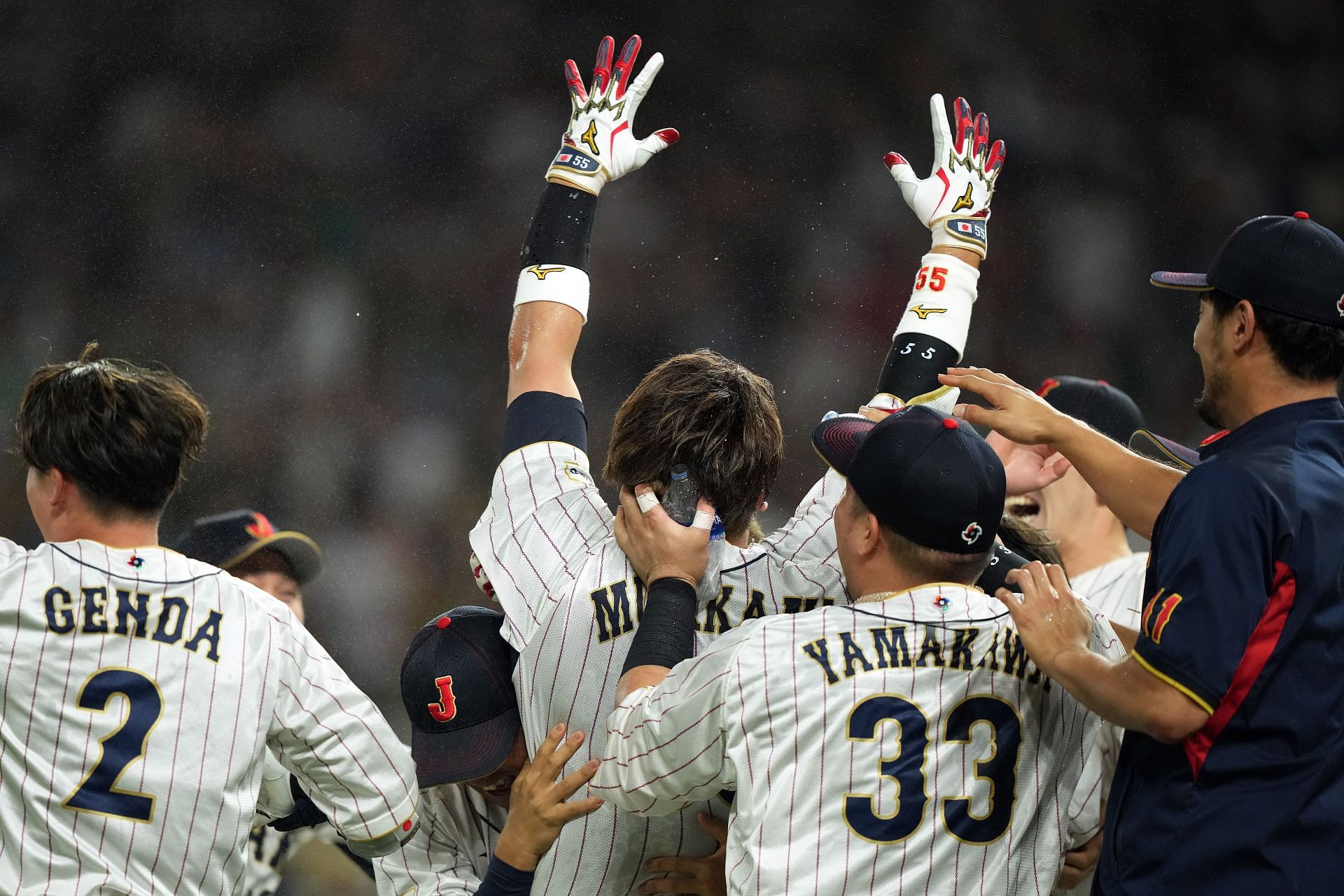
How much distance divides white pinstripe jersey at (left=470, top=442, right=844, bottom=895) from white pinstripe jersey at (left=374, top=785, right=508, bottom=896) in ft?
0.89

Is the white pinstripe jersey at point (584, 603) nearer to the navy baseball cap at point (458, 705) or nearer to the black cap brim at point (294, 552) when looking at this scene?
the navy baseball cap at point (458, 705)

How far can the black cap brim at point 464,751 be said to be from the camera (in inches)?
63.6

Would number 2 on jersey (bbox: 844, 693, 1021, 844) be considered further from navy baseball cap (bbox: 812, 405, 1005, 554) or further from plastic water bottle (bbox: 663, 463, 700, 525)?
plastic water bottle (bbox: 663, 463, 700, 525)

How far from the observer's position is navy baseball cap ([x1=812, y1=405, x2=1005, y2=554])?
135 centimetres

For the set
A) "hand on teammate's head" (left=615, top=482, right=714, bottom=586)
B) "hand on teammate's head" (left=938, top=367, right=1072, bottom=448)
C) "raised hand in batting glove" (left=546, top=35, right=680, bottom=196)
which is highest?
"raised hand in batting glove" (left=546, top=35, right=680, bottom=196)

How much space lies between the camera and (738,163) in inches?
159

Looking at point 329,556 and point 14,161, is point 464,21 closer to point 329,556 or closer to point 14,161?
point 14,161

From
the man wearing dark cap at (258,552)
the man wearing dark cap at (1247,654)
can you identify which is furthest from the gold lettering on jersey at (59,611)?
the man wearing dark cap at (258,552)

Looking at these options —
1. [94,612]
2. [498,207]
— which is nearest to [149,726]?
[94,612]

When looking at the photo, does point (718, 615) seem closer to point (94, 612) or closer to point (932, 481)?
point (932, 481)

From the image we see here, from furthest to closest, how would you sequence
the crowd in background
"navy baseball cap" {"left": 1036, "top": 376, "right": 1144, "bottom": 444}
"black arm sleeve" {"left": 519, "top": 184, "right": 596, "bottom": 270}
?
1. the crowd in background
2. "navy baseball cap" {"left": 1036, "top": 376, "right": 1144, "bottom": 444}
3. "black arm sleeve" {"left": 519, "top": 184, "right": 596, "bottom": 270}

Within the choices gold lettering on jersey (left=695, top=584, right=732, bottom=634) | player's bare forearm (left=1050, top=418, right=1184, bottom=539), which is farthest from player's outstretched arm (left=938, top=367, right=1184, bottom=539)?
gold lettering on jersey (left=695, top=584, right=732, bottom=634)

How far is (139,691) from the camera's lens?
145 cm

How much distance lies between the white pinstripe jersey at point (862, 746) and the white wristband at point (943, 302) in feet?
2.22
